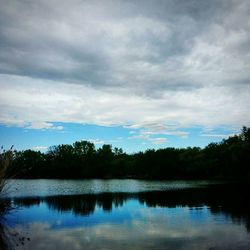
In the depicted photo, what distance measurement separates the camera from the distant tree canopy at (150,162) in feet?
342

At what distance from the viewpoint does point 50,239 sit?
17453mm

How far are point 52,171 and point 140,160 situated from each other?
122 feet

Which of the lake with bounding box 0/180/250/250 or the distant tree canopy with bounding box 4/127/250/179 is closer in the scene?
the lake with bounding box 0/180/250/250

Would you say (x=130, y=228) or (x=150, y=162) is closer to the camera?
(x=130, y=228)

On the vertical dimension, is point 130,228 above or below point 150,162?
below

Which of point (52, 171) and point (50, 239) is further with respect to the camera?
point (52, 171)

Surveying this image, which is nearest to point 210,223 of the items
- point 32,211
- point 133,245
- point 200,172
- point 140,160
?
point 133,245

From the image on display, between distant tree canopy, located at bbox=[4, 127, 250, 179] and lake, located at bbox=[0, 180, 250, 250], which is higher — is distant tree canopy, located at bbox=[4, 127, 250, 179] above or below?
above

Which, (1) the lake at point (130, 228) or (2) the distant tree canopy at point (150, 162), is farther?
(2) the distant tree canopy at point (150, 162)

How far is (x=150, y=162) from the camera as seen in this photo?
131125 millimetres

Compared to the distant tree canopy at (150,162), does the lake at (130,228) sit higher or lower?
lower

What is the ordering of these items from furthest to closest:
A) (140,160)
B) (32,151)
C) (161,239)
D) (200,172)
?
(32,151)
(140,160)
(200,172)
(161,239)

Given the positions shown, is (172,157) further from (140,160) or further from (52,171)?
(52,171)

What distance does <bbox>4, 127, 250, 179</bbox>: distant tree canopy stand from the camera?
104250 millimetres
